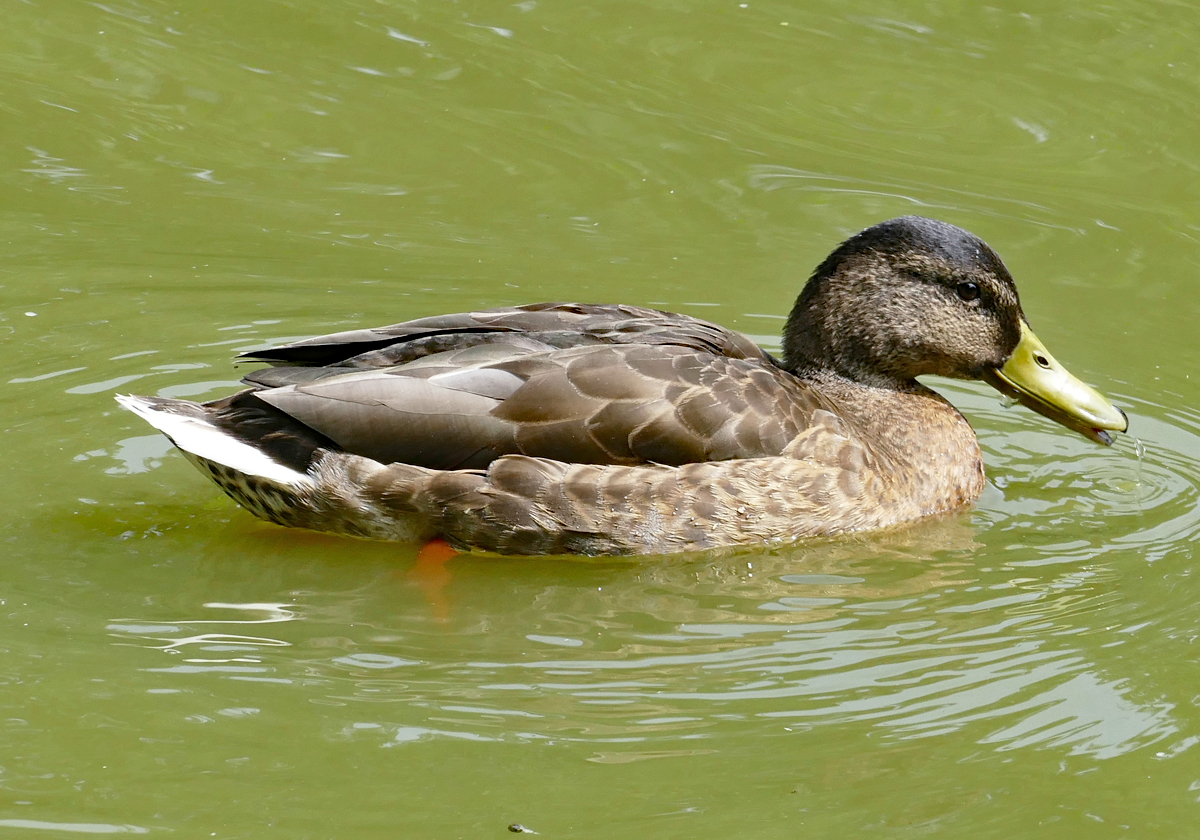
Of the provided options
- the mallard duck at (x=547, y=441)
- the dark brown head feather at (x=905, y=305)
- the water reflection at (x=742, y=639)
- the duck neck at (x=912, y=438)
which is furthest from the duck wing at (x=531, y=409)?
the dark brown head feather at (x=905, y=305)

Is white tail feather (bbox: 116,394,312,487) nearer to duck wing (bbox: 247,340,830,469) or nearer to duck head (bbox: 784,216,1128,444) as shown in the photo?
duck wing (bbox: 247,340,830,469)

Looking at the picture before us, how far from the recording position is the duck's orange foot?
Answer: 635 cm

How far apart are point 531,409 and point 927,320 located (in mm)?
2013

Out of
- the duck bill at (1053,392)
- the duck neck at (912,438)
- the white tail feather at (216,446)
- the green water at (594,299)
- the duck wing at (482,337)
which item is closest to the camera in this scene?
the green water at (594,299)

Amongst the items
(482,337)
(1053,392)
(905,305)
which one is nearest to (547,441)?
Result: (482,337)

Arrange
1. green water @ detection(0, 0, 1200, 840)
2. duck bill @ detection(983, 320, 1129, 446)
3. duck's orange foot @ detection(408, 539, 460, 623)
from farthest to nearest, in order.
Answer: duck bill @ detection(983, 320, 1129, 446) < duck's orange foot @ detection(408, 539, 460, 623) < green water @ detection(0, 0, 1200, 840)

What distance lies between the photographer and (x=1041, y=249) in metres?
9.91

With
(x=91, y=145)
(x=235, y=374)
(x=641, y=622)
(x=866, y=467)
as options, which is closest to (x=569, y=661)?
(x=641, y=622)

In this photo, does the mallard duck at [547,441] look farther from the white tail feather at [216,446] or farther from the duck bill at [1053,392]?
the duck bill at [1053,392]

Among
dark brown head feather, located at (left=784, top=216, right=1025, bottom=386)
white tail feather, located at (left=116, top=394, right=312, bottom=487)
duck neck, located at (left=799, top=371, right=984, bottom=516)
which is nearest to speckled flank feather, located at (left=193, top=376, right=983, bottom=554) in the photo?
white tail feather, located at (left=116, top=394, right=312, bottom=487)

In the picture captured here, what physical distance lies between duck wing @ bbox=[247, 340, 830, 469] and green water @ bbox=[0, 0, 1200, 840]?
0.46m

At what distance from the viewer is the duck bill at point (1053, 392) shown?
24.6ft

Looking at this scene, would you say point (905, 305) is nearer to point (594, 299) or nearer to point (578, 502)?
point (578, 502)

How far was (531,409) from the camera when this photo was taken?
21.9ft
